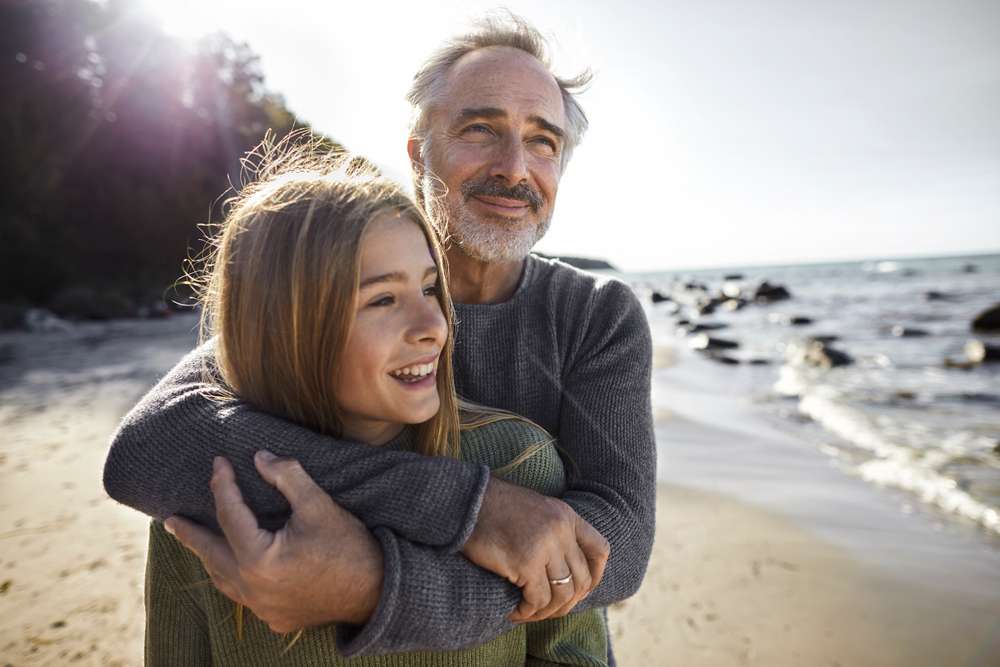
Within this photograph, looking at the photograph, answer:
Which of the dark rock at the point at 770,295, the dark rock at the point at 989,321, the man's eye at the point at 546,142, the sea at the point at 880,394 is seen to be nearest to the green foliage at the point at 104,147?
the sea at the point at 880,394

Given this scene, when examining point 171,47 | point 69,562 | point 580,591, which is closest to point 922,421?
point 580,591

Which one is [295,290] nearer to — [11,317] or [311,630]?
[311,630]

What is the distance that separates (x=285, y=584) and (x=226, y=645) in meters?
0.46

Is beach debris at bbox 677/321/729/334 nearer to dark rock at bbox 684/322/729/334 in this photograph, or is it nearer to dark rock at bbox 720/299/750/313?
dark rock at bbox 684/322/729/334

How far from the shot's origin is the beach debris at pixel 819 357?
435 inches

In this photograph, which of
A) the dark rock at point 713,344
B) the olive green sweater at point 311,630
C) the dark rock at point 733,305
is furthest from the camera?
the dark rock at point 733,305

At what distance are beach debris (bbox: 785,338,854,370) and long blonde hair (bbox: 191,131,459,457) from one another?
11.6 metres

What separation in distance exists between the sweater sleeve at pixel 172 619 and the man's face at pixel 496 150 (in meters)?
1.46

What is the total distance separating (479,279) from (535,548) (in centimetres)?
132

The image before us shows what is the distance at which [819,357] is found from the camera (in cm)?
1138

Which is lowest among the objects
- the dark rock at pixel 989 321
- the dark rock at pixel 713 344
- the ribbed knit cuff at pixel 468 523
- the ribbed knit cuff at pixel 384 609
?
the dark rock at pixel 713 344

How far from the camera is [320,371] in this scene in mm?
1429

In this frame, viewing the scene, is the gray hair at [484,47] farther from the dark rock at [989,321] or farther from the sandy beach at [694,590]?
the dark rock at [989,321]

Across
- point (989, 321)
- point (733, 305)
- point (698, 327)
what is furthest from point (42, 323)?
point (733, 305)
